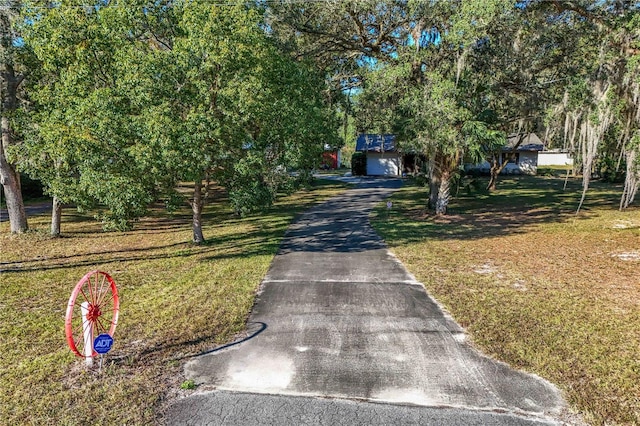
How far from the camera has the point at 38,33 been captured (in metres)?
8.70

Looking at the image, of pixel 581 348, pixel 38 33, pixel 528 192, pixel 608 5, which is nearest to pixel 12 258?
pixel 38 33

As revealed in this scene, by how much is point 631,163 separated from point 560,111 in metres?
2.48

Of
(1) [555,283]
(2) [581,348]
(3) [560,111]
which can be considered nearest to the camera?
(2) [581,348]

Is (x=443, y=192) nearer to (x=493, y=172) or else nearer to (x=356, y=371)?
(x=493, y=172)

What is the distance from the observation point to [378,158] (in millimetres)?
37781

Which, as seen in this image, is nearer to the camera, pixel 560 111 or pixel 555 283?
pixel 555 283

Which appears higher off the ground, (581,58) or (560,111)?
(581,58)

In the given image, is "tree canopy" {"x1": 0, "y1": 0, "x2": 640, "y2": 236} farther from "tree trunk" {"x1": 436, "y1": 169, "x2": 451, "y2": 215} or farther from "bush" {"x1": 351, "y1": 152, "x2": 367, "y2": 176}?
"bush" {"x1": 351, "y1": 152, "x2": 367, "y2": 176}

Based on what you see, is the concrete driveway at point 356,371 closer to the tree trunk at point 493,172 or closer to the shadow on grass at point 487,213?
the shadow on grass at point 487,213

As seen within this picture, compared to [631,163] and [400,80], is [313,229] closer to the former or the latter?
[400,80]

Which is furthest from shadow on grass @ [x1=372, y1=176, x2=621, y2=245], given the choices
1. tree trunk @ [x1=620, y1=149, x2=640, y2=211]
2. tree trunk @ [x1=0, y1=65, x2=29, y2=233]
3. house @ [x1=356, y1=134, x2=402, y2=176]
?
tree trunk @ [x1=0, y1=65, x2=29, y2=233]

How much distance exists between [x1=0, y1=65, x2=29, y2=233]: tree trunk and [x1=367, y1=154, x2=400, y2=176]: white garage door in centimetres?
2921

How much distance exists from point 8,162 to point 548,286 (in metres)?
15.1

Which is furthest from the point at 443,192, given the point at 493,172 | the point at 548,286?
the point at 493,172
